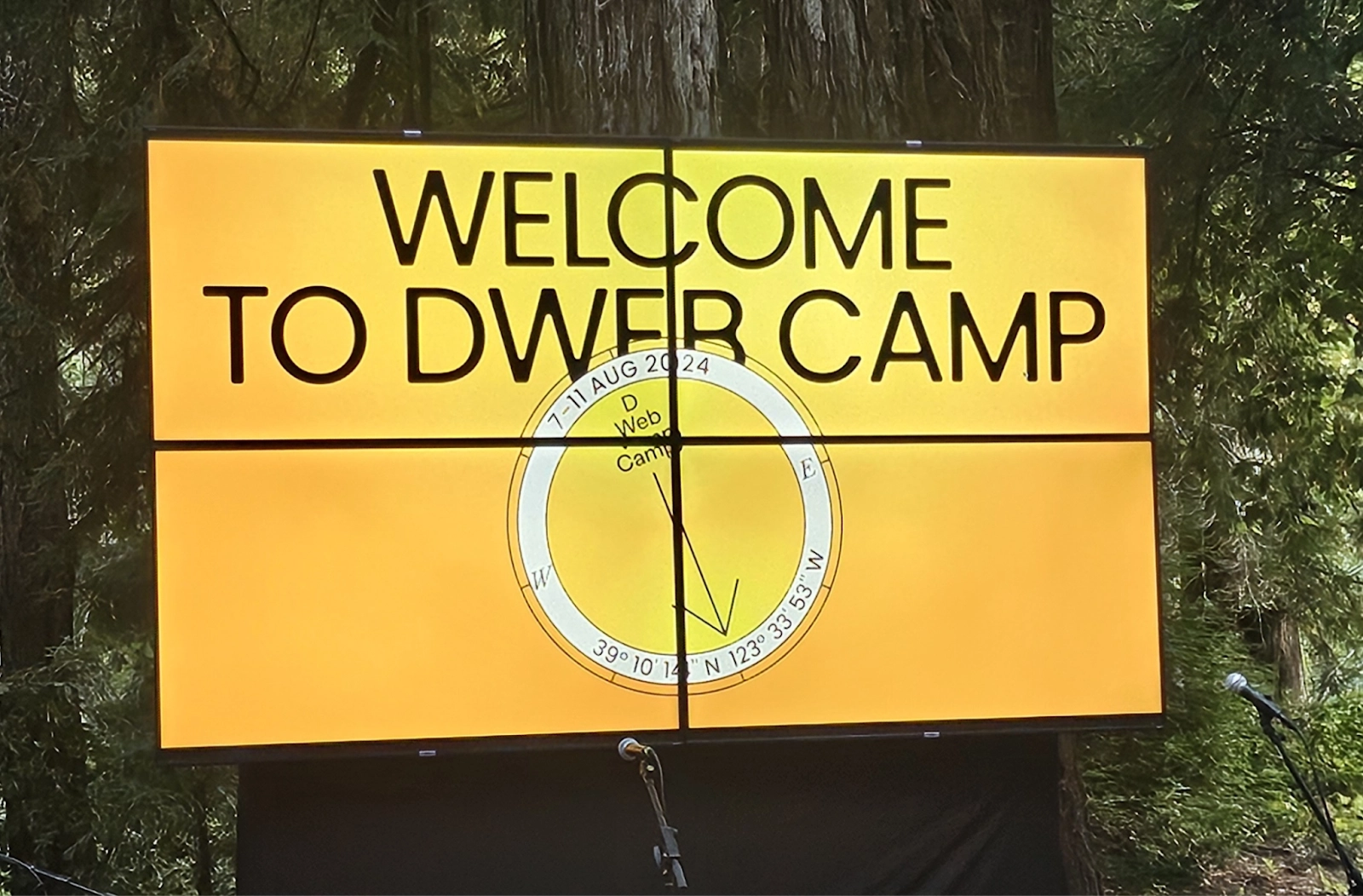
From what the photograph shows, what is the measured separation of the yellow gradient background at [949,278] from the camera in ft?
11.6

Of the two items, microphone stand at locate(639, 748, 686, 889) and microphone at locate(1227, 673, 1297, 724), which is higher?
microphone at locate(1227, 673, 1297, 724)

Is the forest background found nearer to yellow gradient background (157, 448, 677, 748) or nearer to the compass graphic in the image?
the compass graphic

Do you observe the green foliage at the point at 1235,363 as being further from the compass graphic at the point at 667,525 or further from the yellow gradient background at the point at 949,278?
the compass graphic at the point at 667,525

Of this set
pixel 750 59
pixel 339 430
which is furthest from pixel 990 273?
pixel 750 59

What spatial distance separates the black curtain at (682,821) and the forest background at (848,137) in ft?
1.25

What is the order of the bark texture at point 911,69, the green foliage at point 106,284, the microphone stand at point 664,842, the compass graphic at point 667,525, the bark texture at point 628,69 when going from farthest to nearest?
1. the green foliage at point 106,284
2. the bark texture at point 911,69
3. the bark texture at point 628,69
4. the compass graphic at point 667,525
5. the microphone stand at point 664,842

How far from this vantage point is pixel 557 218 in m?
3.49

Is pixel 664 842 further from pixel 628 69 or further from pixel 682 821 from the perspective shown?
pixel 628 69

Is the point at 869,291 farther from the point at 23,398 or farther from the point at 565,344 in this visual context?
the point at 23,398

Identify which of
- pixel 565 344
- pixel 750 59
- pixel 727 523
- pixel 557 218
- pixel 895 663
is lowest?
pixel 895 663

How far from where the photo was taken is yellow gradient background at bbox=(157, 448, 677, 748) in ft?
10.8

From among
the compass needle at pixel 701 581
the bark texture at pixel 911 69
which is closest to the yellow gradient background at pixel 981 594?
the compass needle at pixel 701 581

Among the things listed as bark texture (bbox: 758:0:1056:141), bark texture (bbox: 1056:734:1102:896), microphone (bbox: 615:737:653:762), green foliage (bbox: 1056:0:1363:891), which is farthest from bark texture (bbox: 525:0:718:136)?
bark texture (bbox: 1056:734:1102:896)

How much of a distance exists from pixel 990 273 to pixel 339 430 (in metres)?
1.68
